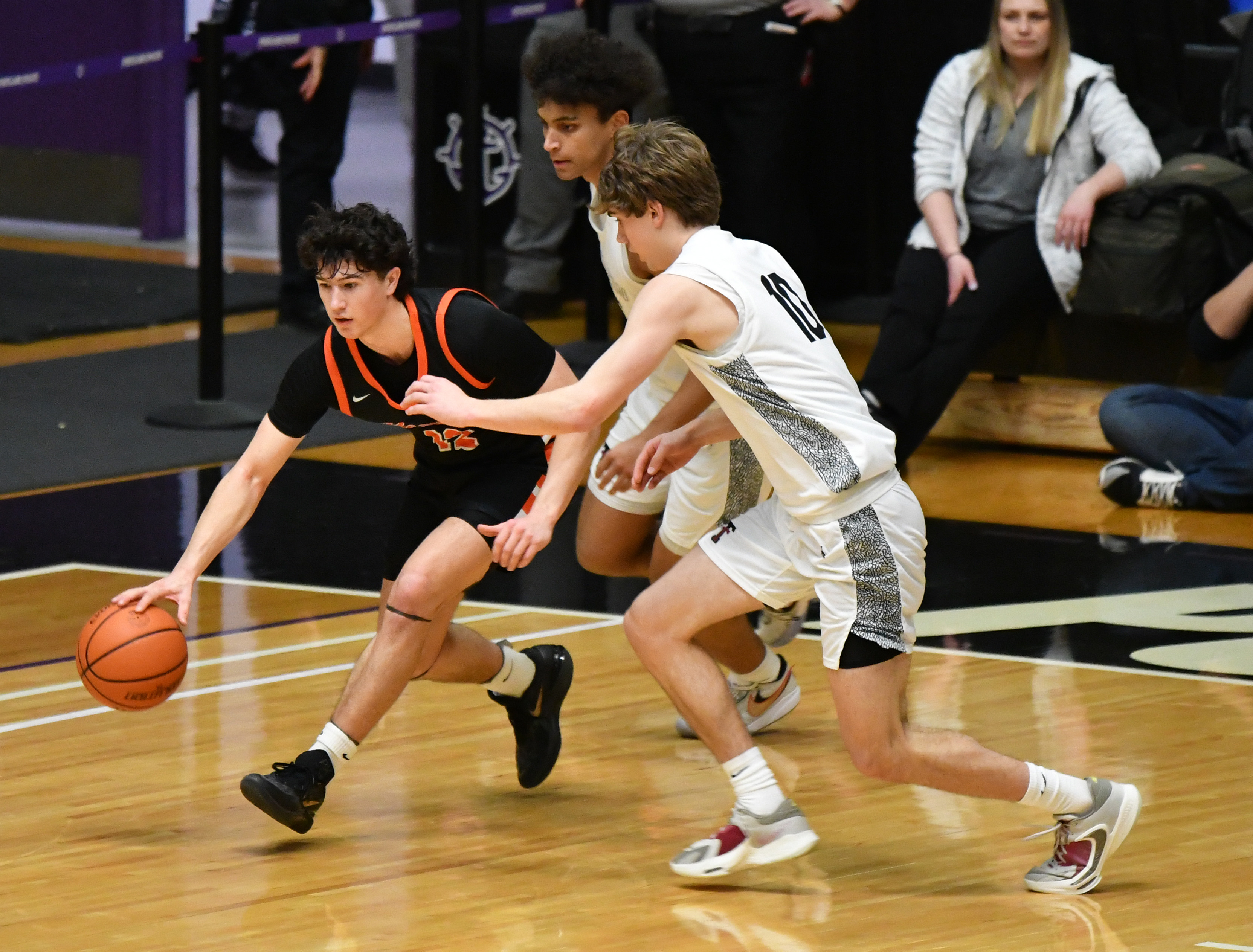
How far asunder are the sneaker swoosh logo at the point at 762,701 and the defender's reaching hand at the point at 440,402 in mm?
1688

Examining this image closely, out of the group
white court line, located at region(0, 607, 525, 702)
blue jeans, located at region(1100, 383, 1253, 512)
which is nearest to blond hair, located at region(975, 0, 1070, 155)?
blue jeans, located at region(1100, 383, 1253, 512)

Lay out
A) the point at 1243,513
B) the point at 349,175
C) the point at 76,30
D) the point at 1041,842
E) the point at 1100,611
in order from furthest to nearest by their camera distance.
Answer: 1. the point at 349,175
2. the point at 76,30
3. the point at 1243,513
4. the point at 1100,611
5. the point at 1041,842

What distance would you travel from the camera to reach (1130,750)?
5.41 m

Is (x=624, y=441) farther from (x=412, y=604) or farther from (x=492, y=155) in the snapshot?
(x=492, y=155)

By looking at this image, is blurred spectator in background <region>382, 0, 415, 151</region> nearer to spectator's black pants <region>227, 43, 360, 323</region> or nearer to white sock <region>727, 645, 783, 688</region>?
spectator's black pants <region>227, 43, 360, 323</region>

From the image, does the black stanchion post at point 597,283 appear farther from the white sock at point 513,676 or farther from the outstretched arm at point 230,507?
the outstretched arm at point 230,507

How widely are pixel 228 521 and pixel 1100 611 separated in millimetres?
3029

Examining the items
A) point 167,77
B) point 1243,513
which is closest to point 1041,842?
point 1243,513

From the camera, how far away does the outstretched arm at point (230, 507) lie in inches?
189

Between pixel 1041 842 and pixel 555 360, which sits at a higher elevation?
pixel 555 360

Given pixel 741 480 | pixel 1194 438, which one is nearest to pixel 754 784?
pixel 741 480

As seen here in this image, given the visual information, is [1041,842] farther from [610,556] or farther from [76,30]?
[76,30]

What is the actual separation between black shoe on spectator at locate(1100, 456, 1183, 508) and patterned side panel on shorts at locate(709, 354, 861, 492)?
13.1ft

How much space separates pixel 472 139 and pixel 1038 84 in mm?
2680
